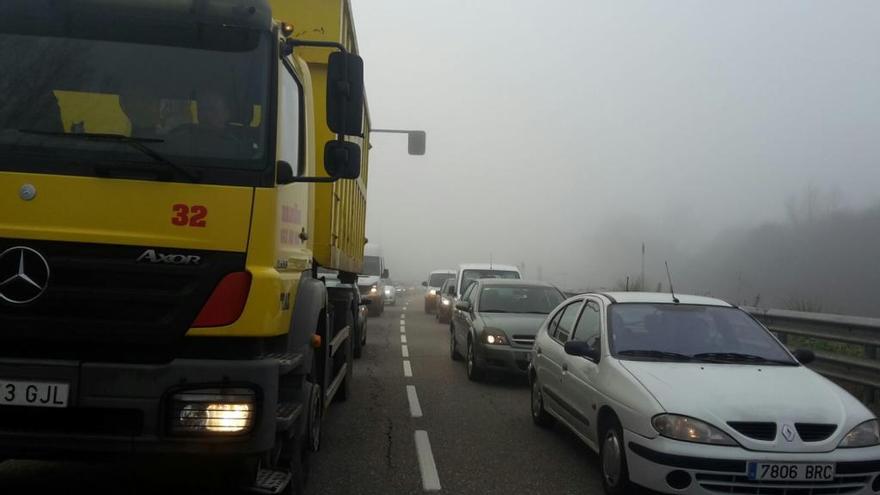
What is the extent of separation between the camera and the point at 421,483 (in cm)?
550

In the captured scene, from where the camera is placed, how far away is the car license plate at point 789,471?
4434 millimetres

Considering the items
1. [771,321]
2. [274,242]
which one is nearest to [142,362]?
[274,242]

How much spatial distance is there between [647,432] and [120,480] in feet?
11.6

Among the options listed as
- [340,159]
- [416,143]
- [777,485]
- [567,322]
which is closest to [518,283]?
[567,322]

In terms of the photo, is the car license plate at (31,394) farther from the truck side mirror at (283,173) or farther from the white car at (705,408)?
the white car at (705,408)

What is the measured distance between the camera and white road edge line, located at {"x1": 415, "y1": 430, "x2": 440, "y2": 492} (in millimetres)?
5461

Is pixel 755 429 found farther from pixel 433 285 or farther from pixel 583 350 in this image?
pixel 433 285

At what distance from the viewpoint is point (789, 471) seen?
4.43 m

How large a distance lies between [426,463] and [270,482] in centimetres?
229

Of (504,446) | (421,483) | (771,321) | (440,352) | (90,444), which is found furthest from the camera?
(440,352)

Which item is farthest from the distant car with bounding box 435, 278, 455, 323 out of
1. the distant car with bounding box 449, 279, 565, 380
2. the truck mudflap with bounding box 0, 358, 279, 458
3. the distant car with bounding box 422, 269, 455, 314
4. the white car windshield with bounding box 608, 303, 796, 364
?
the truck mudflap with bounding box 0, 358, 279, 458

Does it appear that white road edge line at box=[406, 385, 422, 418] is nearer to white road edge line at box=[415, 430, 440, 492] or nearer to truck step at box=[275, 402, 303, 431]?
white road edge line at box=[415, 430, 440, 492]

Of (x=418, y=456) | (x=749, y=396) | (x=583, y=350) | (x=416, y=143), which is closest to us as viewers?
(x=749, y=396)

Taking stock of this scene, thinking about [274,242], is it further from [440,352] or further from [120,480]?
[440,352]
